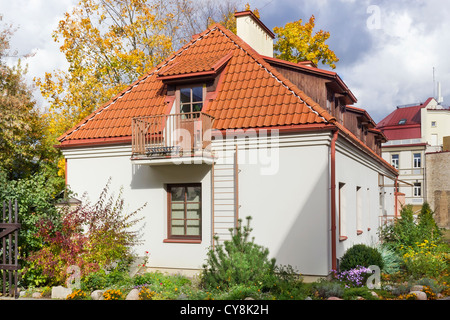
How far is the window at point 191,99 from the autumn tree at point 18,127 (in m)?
8.66

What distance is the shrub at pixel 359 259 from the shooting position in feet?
38.3

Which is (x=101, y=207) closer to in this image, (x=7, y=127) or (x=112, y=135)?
(x=112, y=135)

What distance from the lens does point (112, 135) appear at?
1350 centimetres

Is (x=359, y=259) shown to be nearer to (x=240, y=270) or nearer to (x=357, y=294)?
(x=357, y=294)

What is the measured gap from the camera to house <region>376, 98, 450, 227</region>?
44.8m

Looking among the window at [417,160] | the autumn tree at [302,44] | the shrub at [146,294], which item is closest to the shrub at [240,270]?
the shrub at [146,294]

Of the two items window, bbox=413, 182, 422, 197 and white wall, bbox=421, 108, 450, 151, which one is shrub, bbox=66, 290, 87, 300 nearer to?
window, bbox=413, 182, 422, 197

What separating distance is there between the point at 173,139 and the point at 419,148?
39253mm

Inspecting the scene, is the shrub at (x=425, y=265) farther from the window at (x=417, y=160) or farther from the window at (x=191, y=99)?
the window at (x=417, y=160)

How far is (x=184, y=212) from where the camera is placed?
42.0 feet

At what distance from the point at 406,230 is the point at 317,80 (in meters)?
6.62

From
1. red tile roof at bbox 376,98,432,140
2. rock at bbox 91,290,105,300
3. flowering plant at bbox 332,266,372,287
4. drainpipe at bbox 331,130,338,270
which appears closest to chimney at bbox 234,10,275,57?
drainpipe at bbox 331,130,338,270

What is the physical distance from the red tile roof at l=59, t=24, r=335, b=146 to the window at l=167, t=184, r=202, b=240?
2045 millimetres

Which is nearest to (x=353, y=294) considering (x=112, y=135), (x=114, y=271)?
(x=114, y=271)
